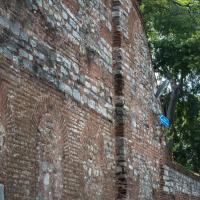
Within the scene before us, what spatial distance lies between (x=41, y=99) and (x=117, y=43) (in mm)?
3822

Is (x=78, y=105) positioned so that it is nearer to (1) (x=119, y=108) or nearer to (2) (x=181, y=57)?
(1) (x=119, y=108)

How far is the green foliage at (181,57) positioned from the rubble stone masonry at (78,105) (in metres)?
8.51

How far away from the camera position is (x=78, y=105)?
8305mm

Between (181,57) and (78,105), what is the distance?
13.5 metres

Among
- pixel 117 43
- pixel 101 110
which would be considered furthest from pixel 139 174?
pixel 117 43

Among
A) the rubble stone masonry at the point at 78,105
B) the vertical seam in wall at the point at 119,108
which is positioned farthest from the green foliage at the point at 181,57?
the vertical seam in wall at the point at 119,108

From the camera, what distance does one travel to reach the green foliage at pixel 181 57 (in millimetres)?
20500

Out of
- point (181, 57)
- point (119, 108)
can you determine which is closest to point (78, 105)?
point (119, 108)

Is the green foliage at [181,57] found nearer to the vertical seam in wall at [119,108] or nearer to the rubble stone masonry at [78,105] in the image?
the rubble stone masonry at [78,105]

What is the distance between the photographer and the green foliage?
807 inches

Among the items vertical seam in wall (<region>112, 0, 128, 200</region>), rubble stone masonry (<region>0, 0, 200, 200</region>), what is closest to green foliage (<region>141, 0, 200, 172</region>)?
rubble stone masonry (<region>0, 0, 200, 200</region>)

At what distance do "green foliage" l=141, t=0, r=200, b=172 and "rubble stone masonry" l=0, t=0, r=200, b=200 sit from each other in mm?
8505

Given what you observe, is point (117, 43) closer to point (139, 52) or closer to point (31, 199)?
point (139, 52)

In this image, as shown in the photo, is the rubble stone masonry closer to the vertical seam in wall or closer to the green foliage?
the vertical seam in wall
